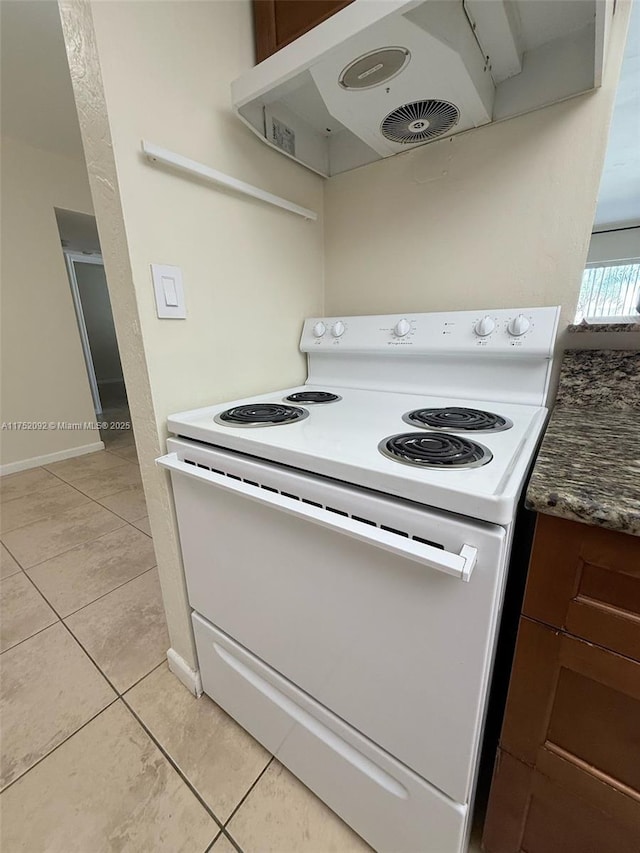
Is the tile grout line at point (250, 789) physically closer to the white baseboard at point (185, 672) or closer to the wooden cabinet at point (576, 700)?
the white baseboard at point (185, 672)

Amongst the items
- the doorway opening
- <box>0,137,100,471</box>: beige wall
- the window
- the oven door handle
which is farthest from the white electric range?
the doorway opening

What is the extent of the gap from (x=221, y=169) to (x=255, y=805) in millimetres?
1639

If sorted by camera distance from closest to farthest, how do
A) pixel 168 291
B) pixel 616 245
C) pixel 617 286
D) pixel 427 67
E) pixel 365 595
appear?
pixel 365 595
pixel 427 67
pixel 168 291
pixel 617 286
pixel 616 245

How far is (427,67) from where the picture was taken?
73cm

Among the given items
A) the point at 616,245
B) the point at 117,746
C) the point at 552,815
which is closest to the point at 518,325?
the point at 552,815

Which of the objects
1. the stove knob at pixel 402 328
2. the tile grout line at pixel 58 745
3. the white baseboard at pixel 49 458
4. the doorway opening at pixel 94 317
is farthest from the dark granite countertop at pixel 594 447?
the white baseboard at pixel 49 458

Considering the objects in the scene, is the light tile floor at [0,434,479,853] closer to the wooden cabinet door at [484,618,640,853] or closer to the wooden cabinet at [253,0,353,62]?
the wooden cabinet door at [484,618,640,853]

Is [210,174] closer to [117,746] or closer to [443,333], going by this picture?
[443,333]

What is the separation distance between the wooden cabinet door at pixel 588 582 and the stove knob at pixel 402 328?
29.8 inches

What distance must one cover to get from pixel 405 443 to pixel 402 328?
1.95 feet

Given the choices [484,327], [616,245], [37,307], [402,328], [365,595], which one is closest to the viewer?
[365,595]

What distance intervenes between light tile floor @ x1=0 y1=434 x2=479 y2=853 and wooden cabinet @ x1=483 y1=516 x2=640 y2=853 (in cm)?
26

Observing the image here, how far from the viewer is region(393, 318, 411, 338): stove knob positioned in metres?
1.10

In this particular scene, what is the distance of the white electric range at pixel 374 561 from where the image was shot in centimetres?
50
